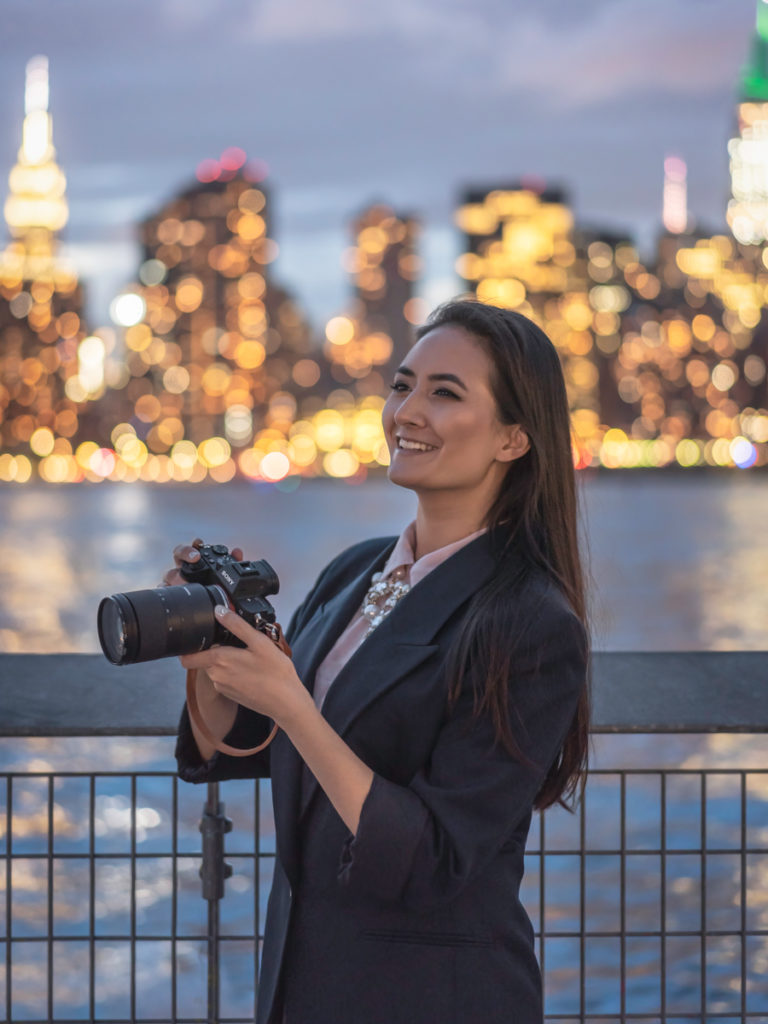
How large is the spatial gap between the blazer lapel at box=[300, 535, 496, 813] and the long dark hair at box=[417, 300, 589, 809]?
4cm

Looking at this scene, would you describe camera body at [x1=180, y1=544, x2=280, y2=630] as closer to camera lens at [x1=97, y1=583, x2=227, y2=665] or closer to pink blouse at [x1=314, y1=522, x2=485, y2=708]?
camera lens at [x1=97, y1=583, x2=227, y2=665]

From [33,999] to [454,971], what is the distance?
5416mm

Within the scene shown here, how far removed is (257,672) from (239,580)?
16 cm

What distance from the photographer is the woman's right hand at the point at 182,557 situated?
6.58 ft

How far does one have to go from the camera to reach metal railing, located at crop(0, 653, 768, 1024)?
2.76m

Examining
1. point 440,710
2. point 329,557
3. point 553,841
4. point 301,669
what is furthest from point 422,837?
point 329,557

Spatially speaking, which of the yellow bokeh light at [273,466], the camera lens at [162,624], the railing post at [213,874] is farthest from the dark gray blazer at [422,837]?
the yellow bokeh light at [273,466]

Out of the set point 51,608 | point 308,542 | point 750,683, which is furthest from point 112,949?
point 308,542

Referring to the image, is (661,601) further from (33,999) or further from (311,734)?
(311,734)

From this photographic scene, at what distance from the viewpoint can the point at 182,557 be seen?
204cm

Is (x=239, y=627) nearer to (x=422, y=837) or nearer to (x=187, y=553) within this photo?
(x=187, y=553)

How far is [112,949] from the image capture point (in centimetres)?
742

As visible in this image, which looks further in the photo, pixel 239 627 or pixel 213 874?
pixel 213 874

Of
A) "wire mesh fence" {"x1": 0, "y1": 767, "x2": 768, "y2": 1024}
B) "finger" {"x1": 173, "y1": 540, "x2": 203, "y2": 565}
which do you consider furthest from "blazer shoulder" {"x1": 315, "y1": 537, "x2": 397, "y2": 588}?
"wire mesh fence" {"x1": 0, "y1": 767, "x2": 768, "y2": 1024}
